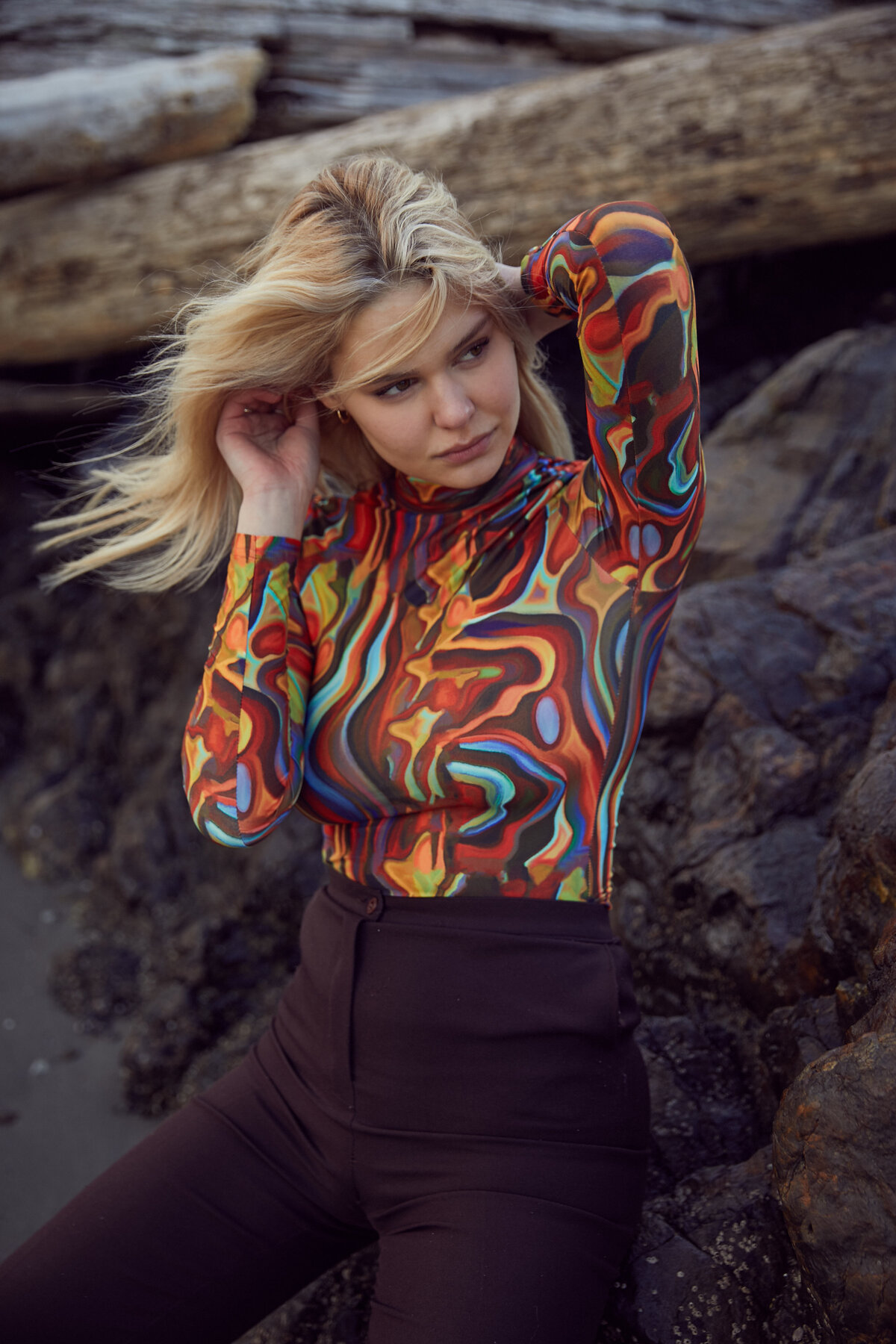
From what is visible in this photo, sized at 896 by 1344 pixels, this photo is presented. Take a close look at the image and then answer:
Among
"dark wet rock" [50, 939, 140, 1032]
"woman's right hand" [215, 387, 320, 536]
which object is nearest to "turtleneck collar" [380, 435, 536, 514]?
"woman's right hand" [215, 387, 320, 536]

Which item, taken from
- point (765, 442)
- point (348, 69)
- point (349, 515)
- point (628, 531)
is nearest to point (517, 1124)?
point (628, 531)

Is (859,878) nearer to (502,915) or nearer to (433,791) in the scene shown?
(502,915)

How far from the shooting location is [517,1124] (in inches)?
67.3

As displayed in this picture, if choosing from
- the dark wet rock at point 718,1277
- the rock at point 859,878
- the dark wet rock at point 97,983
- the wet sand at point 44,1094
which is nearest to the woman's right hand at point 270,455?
the rock at point 859,878

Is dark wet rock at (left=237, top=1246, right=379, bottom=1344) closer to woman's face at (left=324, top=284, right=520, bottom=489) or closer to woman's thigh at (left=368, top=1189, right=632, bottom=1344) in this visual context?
woman's thigh at (left=368, top=1189, right=632, bottom=1344)

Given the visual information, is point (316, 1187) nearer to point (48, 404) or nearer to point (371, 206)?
point (371, 206)

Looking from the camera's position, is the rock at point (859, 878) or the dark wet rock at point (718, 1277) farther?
the rock at point (859, 878)

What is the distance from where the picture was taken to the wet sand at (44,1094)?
127 inches

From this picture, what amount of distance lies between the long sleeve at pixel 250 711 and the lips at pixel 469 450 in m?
0.37

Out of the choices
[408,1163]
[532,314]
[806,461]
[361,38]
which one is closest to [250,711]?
[408,1163]

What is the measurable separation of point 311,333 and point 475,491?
447mm

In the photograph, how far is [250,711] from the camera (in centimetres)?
193

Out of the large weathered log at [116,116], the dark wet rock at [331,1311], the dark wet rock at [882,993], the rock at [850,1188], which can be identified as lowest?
the dark wet rock at [331,1311]

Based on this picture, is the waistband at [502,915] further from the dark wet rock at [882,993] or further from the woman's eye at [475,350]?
the woman's eye at [475,350]
